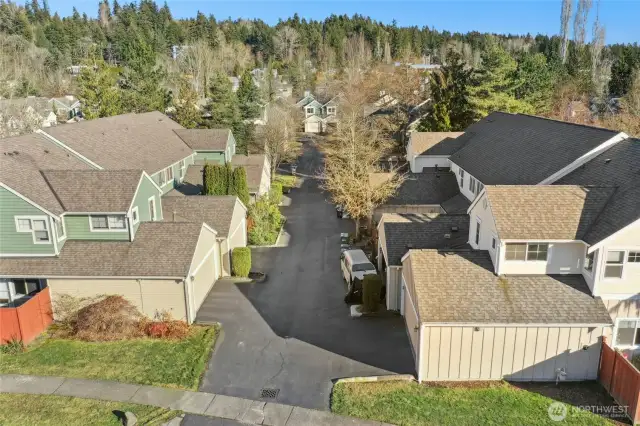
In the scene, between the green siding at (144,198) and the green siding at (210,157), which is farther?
the green siding at (210,157)

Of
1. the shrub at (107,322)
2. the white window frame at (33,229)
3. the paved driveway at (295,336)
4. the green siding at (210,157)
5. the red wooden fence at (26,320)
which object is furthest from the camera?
the green siding at (210,157)

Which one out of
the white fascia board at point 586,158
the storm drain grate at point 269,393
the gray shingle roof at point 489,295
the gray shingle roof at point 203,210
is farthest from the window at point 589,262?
the gray shingle roof at point 203,210

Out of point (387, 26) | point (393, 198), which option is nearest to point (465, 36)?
point (387, 26)

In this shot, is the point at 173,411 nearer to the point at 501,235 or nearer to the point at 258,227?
the point at 501,235

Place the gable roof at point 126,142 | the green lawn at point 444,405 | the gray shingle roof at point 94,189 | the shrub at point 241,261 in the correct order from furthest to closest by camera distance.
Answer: the gable roof at point 126,142
the shrub at point 241,261
the gray shingle roof at point 94,189
the green lawn at point 444,405

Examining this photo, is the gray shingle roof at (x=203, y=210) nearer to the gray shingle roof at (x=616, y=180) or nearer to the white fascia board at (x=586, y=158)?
the white fascia board at (x=586, y=158)

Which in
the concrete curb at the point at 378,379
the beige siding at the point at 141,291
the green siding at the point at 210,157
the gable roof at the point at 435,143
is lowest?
the concrete curb at the point at 378,379
